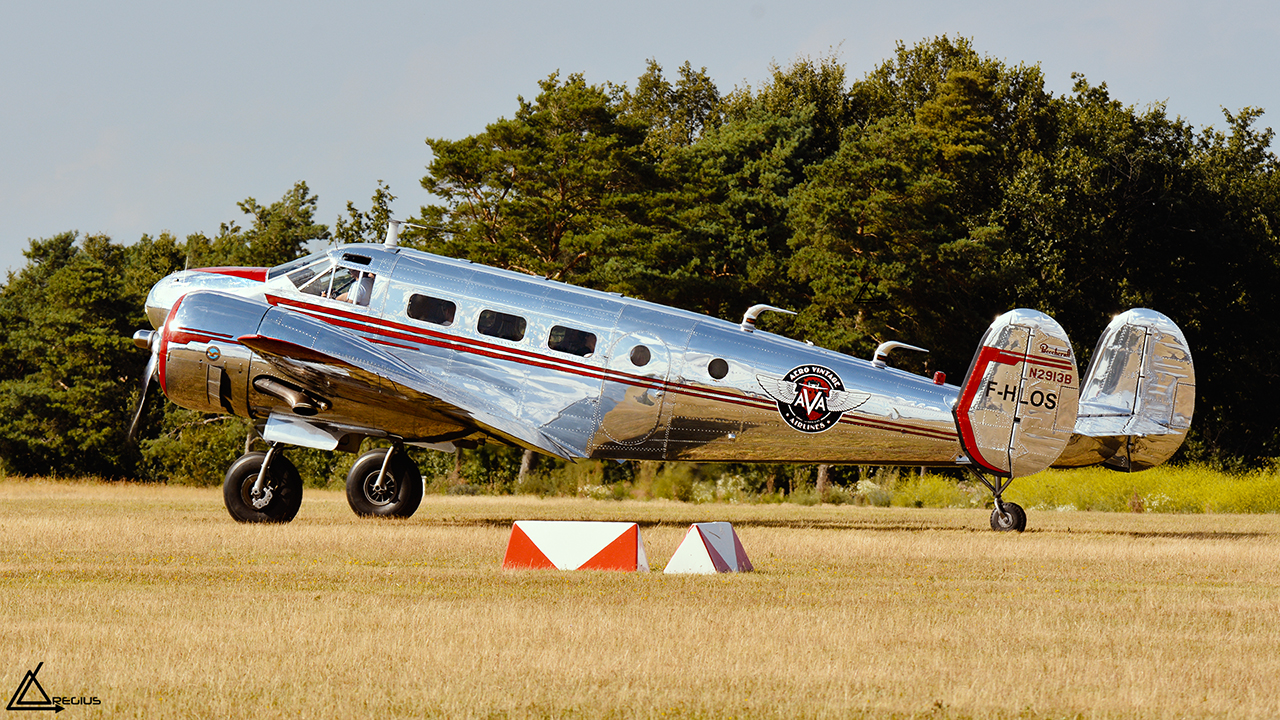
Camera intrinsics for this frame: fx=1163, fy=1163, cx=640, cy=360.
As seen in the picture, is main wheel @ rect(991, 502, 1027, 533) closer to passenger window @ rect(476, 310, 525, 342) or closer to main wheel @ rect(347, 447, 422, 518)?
passenger window @ rect(476, 310, 525, 342)

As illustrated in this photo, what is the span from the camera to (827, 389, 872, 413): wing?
15.9m

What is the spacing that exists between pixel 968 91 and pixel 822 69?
11.3m

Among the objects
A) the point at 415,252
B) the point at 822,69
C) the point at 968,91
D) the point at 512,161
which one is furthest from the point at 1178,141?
the point at 415,252

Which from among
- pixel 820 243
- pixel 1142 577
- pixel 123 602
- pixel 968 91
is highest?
pixel 968 91

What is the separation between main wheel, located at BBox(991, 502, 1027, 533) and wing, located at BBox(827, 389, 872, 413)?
396cm

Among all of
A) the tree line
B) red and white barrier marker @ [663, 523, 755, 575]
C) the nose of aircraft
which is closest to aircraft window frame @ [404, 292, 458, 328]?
the nose of aircraft

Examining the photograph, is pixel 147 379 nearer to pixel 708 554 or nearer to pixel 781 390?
pixel 781 390

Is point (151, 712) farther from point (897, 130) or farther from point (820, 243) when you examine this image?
point (897, 130)

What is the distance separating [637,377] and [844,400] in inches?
112

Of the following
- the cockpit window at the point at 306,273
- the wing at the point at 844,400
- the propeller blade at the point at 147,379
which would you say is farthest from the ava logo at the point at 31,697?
the wing at the point at 844,400

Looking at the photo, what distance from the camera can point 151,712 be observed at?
227 inches

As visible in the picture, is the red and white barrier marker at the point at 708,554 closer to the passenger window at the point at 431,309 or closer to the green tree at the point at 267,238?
the passenger window at the point at 431,309

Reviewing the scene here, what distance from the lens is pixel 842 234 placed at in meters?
42.7

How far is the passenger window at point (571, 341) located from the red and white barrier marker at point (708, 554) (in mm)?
4545
